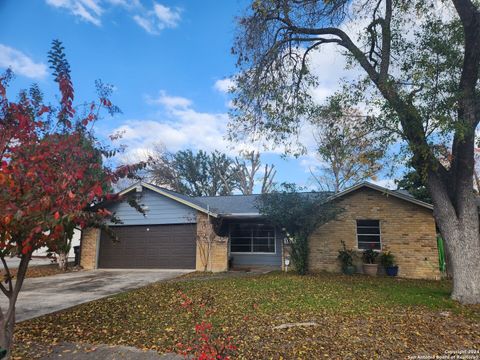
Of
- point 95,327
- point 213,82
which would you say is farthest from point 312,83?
point 95,327

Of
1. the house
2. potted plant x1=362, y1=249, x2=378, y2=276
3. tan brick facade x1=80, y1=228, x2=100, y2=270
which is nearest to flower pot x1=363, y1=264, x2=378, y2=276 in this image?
potted plant x1=362, y1=249, x2=378, y2=276

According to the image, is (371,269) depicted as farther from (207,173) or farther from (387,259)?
(207,173)

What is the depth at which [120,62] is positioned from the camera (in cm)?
873

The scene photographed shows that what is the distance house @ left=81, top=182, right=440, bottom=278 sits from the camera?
13109 mm

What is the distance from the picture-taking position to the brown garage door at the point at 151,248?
15.1 meters

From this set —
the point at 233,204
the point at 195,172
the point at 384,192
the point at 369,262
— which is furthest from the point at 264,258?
the point at 195,172

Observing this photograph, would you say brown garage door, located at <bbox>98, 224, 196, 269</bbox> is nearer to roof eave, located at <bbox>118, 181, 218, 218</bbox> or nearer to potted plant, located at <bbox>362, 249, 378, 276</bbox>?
roof eave, located at <bbox>118, 181, 218, 218</bbox>

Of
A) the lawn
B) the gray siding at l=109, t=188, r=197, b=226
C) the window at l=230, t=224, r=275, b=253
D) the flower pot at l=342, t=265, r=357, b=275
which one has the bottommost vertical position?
the lawn

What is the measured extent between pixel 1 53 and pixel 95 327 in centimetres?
524

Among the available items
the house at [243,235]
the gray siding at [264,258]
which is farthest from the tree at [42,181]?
the gray siding at [264,258]

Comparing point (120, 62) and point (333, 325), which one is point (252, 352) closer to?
Result: point (333, 325)

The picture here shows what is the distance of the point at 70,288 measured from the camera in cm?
1041

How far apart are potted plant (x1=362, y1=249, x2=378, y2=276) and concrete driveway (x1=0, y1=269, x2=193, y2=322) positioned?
25.6 feet

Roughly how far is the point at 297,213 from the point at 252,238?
462cm
